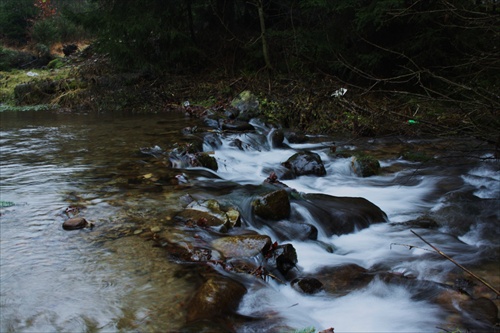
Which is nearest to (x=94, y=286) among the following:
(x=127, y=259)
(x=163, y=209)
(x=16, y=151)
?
(x=127, y=259)

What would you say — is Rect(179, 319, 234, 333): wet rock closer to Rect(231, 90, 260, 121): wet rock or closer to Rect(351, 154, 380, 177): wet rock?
Rect(351, 154, 380, 177): wet rock

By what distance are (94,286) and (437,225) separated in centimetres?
413

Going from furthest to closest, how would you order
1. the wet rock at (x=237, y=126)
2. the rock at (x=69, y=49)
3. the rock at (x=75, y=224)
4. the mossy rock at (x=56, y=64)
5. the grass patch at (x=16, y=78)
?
the rock at (x=69, y=49), the mossy rock at (x=56, y=64), the grass patch at (x=16, y=78), the wet rock at (x=237, y=126), the rock at (x=75, y=224)

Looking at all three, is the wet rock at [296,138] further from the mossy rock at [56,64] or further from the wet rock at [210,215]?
the mossy rock at [56,64]

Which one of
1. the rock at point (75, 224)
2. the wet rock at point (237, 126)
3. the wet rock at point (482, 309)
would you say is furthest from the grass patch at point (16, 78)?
the wet rock at point (482, 309)

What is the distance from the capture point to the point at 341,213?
18.6ft

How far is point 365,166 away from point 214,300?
16.7ft

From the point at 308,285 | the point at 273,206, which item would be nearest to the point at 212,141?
the point at 273,206

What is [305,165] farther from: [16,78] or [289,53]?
[16,78]

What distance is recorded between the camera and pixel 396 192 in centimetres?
690

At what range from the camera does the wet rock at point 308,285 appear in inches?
152

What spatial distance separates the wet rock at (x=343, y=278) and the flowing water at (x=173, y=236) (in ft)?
0.27

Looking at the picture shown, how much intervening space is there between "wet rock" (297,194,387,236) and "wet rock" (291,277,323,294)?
1.50 meters

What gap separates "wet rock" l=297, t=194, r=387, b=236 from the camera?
5.48m
